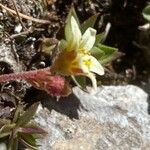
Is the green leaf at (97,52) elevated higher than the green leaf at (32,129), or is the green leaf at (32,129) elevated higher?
the green leaf at (97,52)

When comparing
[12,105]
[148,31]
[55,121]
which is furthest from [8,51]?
[148,31]

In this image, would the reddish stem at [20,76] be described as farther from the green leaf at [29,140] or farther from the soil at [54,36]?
the green leaf at [29,140]

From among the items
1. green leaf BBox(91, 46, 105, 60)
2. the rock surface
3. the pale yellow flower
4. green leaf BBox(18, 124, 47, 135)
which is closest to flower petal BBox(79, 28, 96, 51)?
the pale yellow flower

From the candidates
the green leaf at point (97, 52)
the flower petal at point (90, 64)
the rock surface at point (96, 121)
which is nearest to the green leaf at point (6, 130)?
the rock surface at point (96, 121)

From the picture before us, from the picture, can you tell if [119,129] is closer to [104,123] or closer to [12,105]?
[104,123]

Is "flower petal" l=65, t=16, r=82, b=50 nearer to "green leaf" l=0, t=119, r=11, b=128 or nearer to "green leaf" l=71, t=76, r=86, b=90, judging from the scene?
"green leaf" l=71, t=76, r=86, b=90

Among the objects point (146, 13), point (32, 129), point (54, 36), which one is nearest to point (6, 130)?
point (32, 129)
